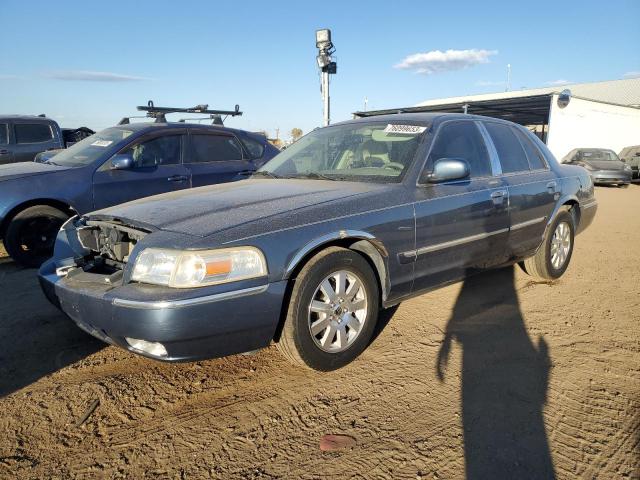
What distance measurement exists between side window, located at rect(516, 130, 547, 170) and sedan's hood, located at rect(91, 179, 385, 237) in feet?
6.84

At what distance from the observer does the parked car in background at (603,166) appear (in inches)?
Answer: 617

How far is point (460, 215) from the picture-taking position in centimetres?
341

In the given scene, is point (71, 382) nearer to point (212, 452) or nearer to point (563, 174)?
point (212, 452)

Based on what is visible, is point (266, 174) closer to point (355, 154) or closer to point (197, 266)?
point (355, 154)

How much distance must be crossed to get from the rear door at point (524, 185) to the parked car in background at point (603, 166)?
12878 millimetres

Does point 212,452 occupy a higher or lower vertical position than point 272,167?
lower

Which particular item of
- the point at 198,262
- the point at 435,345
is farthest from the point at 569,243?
the point at 198,262

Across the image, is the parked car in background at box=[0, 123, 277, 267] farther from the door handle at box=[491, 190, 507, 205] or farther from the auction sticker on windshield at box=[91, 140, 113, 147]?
the door handle at box=[491, 190, 507, 205]

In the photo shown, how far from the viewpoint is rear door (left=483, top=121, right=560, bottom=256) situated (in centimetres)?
400

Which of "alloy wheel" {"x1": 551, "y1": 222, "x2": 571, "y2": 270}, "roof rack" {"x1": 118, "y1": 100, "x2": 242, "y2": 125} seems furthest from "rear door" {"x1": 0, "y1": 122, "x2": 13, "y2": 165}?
"alloy wheel" {"x1": 551, "y1": 222, "x2": 571, "y2": 270}

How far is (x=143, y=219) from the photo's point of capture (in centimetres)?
271

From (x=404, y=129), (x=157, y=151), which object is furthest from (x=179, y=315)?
(x=157, y=151)

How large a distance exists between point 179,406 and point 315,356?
2.54 feet

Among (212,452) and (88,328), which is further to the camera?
(88,328)
